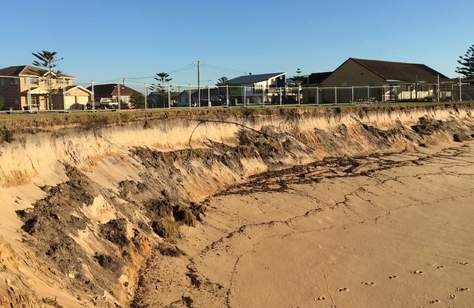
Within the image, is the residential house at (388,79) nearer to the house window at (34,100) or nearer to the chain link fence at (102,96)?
the chain link fence at (102,96)

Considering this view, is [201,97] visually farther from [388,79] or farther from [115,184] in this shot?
[388,79]

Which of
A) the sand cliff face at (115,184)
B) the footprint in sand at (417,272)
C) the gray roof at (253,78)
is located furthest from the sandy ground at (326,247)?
the gray roof at (253,78)

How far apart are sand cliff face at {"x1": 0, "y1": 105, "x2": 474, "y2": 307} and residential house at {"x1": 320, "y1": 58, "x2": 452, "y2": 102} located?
3200 centimetres

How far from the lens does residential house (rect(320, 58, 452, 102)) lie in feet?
194

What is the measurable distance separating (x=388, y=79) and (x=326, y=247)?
50.9 metres

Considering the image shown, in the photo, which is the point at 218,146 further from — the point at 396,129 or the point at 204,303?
the point at 396,129

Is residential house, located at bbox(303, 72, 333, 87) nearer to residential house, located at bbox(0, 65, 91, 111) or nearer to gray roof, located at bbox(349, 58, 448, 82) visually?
gray roof, located at bbox(349, 58, 448, 82)

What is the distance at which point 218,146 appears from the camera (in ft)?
70.7

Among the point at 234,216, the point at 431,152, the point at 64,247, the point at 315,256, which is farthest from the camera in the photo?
the point at 431,152

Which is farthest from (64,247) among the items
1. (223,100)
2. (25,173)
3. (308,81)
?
(308,81)

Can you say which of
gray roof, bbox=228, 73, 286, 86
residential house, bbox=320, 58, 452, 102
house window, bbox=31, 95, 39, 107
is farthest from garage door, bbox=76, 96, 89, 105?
gray roof, bbox=228, 73, 286, 86

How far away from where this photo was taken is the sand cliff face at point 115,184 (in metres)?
9.02

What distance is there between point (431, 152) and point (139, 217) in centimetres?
2256

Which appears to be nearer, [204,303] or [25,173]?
[204,303]
